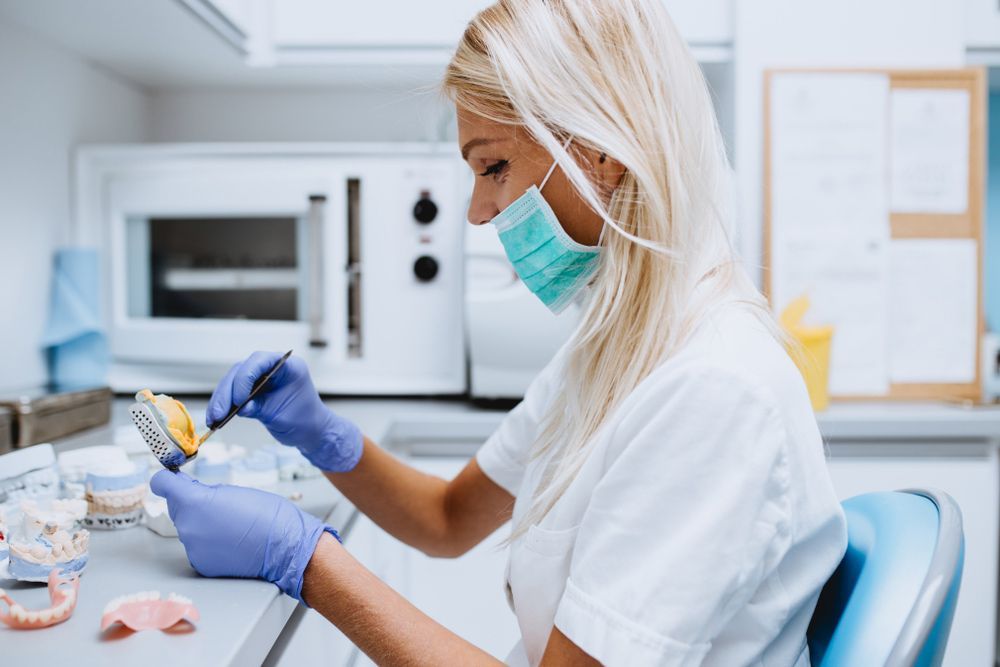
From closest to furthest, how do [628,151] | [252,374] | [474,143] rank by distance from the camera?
1. [628,151]
2. [474,143]
3. [252,374]

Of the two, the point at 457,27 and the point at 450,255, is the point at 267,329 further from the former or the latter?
the point at 457,27

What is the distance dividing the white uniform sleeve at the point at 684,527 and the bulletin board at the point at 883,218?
3.58 feet

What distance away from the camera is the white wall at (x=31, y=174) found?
1.41 metres

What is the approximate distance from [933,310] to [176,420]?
1.51 m

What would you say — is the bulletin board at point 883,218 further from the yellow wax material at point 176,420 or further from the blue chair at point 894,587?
the yellow wax material at point 176,420

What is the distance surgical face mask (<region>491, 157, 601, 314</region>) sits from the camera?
0.74m

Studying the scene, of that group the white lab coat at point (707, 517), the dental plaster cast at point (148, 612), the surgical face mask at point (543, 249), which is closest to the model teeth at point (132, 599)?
the dental plaster cast at point (148, 612)

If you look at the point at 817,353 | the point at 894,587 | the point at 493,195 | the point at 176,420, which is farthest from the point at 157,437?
the point at 817,353

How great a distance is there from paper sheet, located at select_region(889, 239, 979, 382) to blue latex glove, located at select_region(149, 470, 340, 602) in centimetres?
137

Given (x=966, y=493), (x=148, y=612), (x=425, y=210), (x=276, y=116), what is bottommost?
(x=966, y=493)

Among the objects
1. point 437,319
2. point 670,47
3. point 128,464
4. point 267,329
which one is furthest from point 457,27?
point 128,464

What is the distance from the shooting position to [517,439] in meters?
0.96

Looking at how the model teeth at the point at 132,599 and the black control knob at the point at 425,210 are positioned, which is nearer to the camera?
the model teeth at the point at 132,599

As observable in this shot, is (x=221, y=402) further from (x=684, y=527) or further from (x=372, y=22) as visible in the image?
(x=372, y=22)
